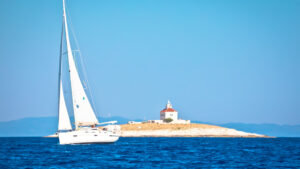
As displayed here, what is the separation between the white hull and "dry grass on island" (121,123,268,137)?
6287 centimetres

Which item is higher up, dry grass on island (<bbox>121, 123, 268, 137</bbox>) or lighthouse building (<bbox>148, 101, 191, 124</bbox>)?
lighthouse building (<bbox>148, 101, 191, 124</bbox>)

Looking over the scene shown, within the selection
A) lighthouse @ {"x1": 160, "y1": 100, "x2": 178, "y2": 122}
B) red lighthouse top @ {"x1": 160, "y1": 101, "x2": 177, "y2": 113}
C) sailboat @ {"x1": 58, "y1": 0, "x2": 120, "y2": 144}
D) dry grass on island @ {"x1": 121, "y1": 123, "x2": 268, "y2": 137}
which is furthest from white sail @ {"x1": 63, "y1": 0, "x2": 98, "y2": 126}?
red lighthouse top @ {"x1": 160, "y1": 101, "x2": 177, "y2": 113}

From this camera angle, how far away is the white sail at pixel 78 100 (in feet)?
197

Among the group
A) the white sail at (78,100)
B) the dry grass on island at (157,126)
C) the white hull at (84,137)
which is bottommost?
the white hull at (84,137)

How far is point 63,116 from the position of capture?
193 ft

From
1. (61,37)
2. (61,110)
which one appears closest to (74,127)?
(61,110)

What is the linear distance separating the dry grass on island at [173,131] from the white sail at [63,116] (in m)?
67.3

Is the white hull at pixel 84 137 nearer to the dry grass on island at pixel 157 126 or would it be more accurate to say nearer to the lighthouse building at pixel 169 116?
the dry grass on island at pixel 157 126

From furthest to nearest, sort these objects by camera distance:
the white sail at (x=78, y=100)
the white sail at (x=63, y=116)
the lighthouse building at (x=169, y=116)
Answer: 1. the lighthouse building at (x=169, y=116)
2. the white sail at (x=78, y=100)
3. the white sail at (x=63, y=116)

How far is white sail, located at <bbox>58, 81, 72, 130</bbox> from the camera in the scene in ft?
193

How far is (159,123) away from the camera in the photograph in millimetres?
138500

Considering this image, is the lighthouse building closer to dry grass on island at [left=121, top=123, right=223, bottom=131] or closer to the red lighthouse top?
the red lighthouse top

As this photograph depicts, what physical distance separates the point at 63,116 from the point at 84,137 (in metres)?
4.01

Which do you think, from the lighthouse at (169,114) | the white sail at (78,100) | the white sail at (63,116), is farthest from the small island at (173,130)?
the white sail at (63,116)
